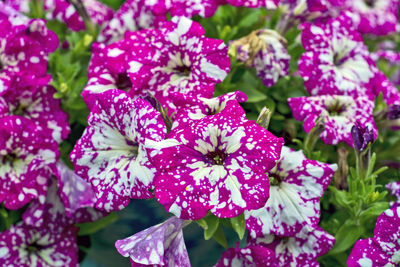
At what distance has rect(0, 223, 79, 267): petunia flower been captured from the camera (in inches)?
33.6

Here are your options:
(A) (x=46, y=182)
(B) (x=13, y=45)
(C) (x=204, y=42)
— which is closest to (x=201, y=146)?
(C) (x=204, y=42)

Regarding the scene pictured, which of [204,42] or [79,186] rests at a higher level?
[204,42]

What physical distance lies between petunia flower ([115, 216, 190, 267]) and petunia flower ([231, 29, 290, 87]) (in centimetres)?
31

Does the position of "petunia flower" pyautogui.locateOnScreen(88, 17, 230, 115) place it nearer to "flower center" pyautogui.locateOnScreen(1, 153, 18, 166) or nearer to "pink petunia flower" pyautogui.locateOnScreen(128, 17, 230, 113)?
"pink petunia flower" pyautogui.locateOnScreen(128, 17, 230, 113)

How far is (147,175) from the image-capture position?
0.68 m

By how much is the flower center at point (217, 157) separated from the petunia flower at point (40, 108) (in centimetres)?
32

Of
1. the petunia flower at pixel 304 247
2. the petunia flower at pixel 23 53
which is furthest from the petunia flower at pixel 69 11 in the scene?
the petunia flower at pixel 304 247

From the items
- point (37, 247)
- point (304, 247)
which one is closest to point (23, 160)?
point (37, 247)

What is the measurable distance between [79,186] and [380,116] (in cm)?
57

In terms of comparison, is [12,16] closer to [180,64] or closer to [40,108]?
[40,108]

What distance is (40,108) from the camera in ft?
2.92

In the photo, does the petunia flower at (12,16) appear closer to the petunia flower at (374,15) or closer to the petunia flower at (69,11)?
the petunia flower at (69,11)

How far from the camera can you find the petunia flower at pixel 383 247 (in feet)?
2.29

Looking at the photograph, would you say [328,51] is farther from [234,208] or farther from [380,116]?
[234,208]
